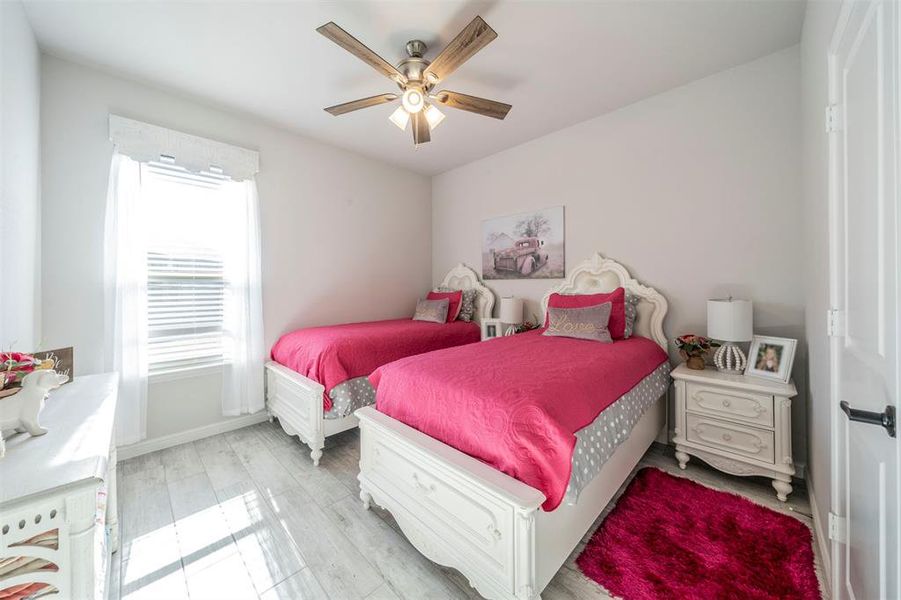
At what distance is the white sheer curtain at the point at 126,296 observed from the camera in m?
2.29

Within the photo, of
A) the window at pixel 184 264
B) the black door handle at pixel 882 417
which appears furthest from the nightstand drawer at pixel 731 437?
the window at pixel 184 264

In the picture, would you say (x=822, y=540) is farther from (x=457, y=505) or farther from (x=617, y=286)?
(x=617, y=286)

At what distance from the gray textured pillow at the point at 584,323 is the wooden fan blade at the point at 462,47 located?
6.15ft

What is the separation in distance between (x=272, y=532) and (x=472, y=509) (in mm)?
1161

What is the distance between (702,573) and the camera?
4.56 feet

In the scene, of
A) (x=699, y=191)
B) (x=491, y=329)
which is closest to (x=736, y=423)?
(x=699, y=191)

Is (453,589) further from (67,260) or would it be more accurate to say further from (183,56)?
(183,56)

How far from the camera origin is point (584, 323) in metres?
2.50

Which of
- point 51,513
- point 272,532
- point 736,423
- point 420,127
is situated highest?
point 420,127

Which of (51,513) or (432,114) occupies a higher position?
(432,114)

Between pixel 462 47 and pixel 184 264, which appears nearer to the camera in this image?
pixel 462 47

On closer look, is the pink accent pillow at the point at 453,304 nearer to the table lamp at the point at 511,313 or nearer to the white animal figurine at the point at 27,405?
the table lamp at the point at 511,313

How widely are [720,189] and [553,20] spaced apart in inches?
65.7

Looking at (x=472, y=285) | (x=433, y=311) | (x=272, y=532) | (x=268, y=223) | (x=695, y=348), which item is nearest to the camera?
(x=272, y=532)
